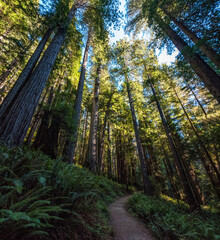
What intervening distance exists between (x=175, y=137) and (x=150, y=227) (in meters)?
7.62

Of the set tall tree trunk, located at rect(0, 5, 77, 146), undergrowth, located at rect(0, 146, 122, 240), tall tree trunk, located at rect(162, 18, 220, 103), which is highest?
tall tree trunk, located at rect(162, 18, 220, 103)

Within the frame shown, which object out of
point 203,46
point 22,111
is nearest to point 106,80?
point 203,46

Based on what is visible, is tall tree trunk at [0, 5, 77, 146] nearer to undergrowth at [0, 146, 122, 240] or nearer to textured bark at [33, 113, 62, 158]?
undergrowth at [0, 146, 122, 240]

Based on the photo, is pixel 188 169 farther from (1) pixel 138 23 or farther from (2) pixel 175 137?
(1) pixel 138 23

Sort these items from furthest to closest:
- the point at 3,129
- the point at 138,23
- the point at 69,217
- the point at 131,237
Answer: the point at 138,23, the point at 3,129, the point at 131,237, the point at 69,217

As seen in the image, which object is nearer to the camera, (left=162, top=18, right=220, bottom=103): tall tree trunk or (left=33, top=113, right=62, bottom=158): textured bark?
(left=162, top=18, right=220, bottom=103): tall tree trunk

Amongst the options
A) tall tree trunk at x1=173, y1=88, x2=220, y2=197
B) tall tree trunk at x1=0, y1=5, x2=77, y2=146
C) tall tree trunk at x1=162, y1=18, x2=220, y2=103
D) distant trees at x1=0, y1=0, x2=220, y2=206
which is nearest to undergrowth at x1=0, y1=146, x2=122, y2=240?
tall tree trunk at x1=0, y1=5, x2=77, y2=146

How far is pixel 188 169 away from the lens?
9.45 m

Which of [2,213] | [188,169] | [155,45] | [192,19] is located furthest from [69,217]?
[188,169]

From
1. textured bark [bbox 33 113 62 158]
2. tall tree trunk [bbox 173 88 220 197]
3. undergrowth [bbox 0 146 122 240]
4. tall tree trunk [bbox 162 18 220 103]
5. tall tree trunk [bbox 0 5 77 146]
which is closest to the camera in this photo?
undergrowth [bbox 0 146 122 240]

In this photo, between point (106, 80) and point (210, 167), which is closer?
point (210, 167)

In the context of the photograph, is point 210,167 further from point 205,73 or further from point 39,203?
point 39,203

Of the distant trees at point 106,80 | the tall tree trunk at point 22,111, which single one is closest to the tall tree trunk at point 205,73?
the distant trees at point 106,80

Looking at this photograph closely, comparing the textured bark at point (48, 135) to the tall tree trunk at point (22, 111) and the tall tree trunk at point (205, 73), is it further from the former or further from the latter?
the tall tree trunk at point (205, 73)
